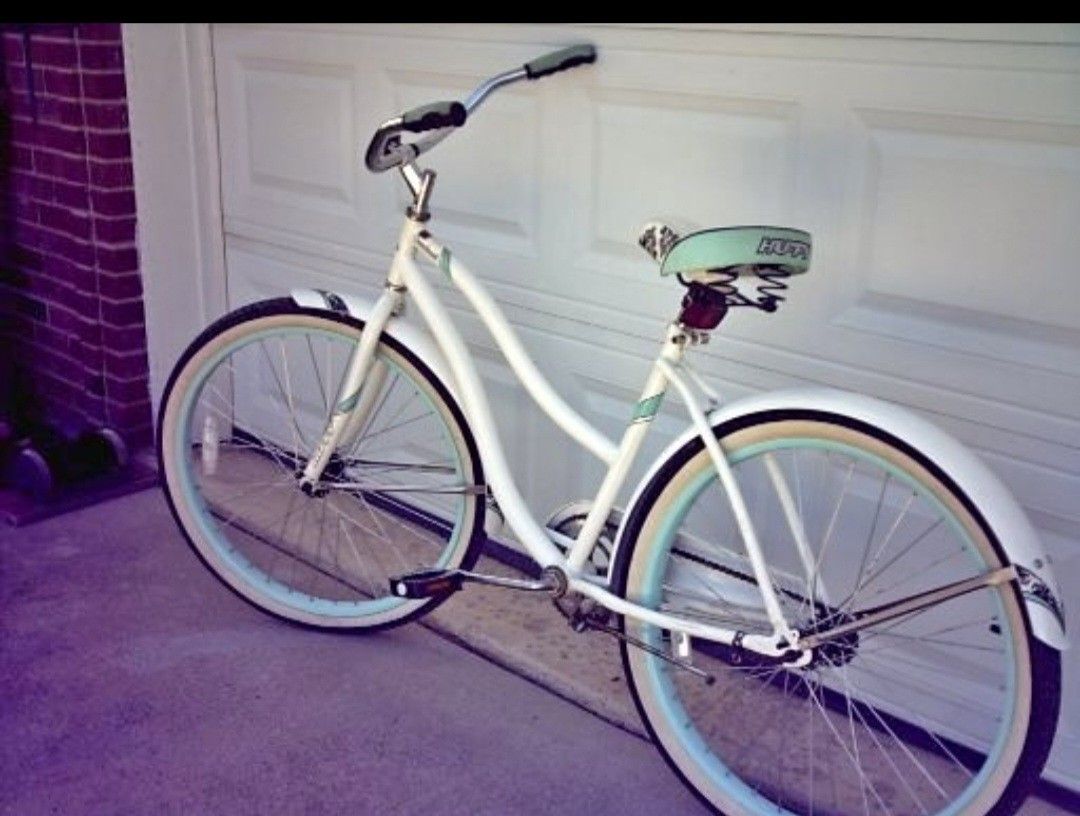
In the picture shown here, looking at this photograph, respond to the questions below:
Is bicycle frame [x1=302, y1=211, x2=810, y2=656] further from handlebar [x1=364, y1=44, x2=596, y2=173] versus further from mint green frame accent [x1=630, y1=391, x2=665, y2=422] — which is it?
handlebar [x1=364, y1=44, x2=596, y2=173]

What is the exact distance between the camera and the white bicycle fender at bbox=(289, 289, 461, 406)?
2.48 m

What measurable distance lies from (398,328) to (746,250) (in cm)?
84

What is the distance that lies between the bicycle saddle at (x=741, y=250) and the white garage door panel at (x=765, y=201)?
1.16ft

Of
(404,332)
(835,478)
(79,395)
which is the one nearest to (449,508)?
(404,332)

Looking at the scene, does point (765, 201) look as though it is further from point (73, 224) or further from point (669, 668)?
point (73, 224)

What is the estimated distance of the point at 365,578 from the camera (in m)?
2.97

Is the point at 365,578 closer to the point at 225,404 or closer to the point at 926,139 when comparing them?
the point at 225,404

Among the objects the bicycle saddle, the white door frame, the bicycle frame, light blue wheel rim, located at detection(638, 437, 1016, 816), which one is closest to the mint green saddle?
the bicycle saddle

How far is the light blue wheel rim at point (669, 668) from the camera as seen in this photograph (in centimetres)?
191

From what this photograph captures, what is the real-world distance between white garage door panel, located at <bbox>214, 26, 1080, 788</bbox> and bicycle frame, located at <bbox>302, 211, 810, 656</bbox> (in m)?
0.34

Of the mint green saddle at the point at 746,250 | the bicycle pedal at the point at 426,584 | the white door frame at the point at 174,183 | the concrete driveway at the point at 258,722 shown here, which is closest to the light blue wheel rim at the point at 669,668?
the concrete driveway at the point at 258,722

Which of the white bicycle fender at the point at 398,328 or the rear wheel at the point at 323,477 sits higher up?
the white bicycle fender at the point at 398,328

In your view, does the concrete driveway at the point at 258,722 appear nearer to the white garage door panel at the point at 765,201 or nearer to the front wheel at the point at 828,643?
the front wheel at the point at 828,643

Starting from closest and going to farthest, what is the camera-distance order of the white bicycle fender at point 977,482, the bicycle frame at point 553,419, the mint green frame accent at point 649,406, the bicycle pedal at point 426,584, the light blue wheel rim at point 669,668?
the white bicycle fender at point 977,482 → the light blue wheel rim at point 669,668 → the bicycle frame at point 553,419 → the mint green frame accent at point 649,406 → the bicycle pedal at point 426,584
